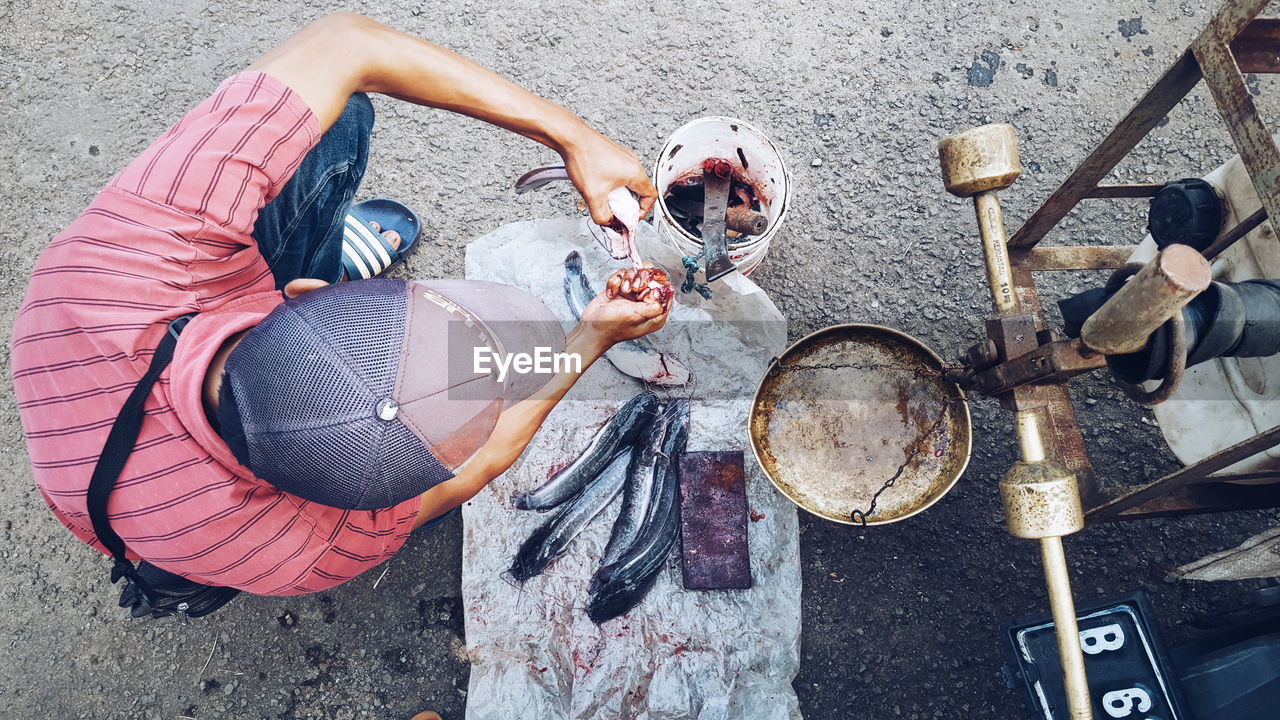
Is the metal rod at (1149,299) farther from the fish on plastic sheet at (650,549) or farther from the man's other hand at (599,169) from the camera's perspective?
the fish on plastic sheet at (650,549)

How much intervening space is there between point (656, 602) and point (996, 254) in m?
1.50

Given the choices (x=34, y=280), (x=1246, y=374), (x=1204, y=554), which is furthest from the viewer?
(x=1204, y=554)

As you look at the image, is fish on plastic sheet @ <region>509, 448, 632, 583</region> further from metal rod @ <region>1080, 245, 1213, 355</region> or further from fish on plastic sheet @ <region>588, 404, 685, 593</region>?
metal rod @ <region>1080, 245, 1213, 355</region>

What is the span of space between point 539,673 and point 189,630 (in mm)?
1350

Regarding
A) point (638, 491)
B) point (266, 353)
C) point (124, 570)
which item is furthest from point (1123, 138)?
point (124, 570)

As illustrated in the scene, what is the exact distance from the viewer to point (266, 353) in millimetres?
1271

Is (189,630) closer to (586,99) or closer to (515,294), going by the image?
(515,294)

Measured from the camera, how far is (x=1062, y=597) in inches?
55.5

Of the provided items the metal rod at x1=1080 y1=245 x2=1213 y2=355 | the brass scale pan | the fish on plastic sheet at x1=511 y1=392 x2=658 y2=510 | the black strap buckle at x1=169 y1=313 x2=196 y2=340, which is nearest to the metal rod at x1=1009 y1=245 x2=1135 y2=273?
the brass scale pan

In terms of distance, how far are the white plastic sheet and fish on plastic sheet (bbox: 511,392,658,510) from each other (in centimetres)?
4

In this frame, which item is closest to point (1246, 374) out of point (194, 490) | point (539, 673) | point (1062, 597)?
point (1062, 597)

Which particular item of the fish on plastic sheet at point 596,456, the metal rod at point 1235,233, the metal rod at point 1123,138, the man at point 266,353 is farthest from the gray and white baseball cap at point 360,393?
the metal rod at point 1235,233

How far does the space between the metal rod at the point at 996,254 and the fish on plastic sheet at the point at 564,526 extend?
131 cm

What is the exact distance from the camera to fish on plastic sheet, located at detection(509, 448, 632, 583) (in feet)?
7.53
